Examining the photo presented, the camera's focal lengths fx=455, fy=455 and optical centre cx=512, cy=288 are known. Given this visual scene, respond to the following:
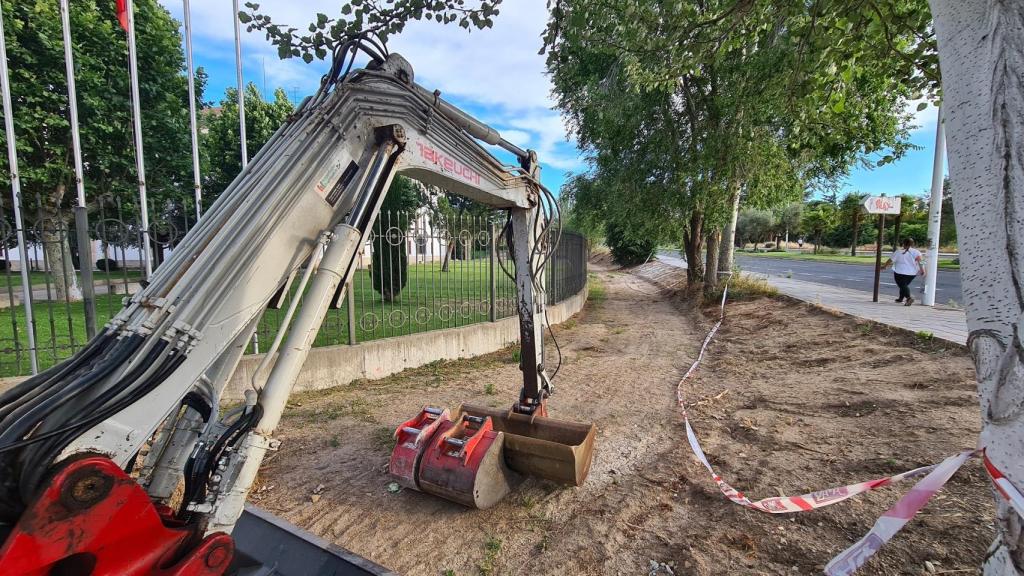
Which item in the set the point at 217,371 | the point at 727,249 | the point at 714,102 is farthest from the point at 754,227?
the point at 217,371

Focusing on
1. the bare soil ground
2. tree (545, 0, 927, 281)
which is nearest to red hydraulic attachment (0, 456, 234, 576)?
the bare soil ground

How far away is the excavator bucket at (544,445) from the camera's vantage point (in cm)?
310

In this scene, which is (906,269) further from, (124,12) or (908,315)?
(124,12)

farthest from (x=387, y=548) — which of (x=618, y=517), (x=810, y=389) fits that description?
(x=810, y=389)

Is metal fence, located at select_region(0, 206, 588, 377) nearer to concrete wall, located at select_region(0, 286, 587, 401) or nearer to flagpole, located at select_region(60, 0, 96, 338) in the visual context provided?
flagpole, located at select_region(60, 0, 96, 338)

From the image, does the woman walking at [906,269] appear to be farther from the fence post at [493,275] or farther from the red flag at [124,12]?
the red flag at [124,12]

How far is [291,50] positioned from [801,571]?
4.20 meters

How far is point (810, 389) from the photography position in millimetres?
5441

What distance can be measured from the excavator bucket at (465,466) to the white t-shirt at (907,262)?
37.8ft

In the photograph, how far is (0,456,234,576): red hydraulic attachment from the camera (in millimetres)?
1126

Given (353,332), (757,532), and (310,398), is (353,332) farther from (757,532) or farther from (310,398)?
(757,532)

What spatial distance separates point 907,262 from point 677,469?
34.1 feet

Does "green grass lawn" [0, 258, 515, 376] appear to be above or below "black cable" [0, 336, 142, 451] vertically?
below

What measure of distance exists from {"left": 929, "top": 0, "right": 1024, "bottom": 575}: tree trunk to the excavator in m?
2.14
